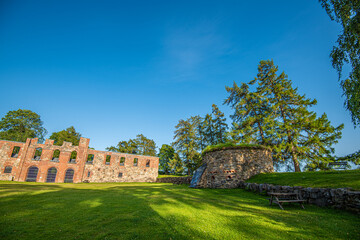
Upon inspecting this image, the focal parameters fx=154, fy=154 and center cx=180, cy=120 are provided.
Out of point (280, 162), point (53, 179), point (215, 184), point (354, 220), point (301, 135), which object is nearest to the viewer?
point (354, 220)

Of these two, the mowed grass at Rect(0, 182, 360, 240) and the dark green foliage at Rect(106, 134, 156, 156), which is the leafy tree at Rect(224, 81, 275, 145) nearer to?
the mowed grass at Rect(0, 182, 360, 240)

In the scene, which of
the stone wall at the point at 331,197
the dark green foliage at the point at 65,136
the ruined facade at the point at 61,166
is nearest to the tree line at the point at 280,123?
the stone wall at the point at 331,197

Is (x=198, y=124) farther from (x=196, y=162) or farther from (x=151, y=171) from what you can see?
(x=151, y=171)

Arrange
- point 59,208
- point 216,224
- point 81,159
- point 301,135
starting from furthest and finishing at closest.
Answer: point 81,159 → point 301,135 → point 59,208 → point 216,224

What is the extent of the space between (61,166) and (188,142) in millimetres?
25509

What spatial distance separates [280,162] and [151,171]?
27483mm

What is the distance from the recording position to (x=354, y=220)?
494 centimetres

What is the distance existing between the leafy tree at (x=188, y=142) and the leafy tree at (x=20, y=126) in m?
39.8

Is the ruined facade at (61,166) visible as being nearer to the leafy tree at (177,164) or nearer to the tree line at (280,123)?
the leafy tree at (177,164)

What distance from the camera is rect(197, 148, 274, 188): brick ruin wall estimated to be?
13.8 m

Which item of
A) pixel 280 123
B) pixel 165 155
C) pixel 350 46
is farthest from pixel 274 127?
pixel 165 155

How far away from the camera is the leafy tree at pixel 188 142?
107ft

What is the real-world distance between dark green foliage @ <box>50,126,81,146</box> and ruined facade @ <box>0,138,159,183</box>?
1035 cm

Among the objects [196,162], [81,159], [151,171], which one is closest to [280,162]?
[196,162]
